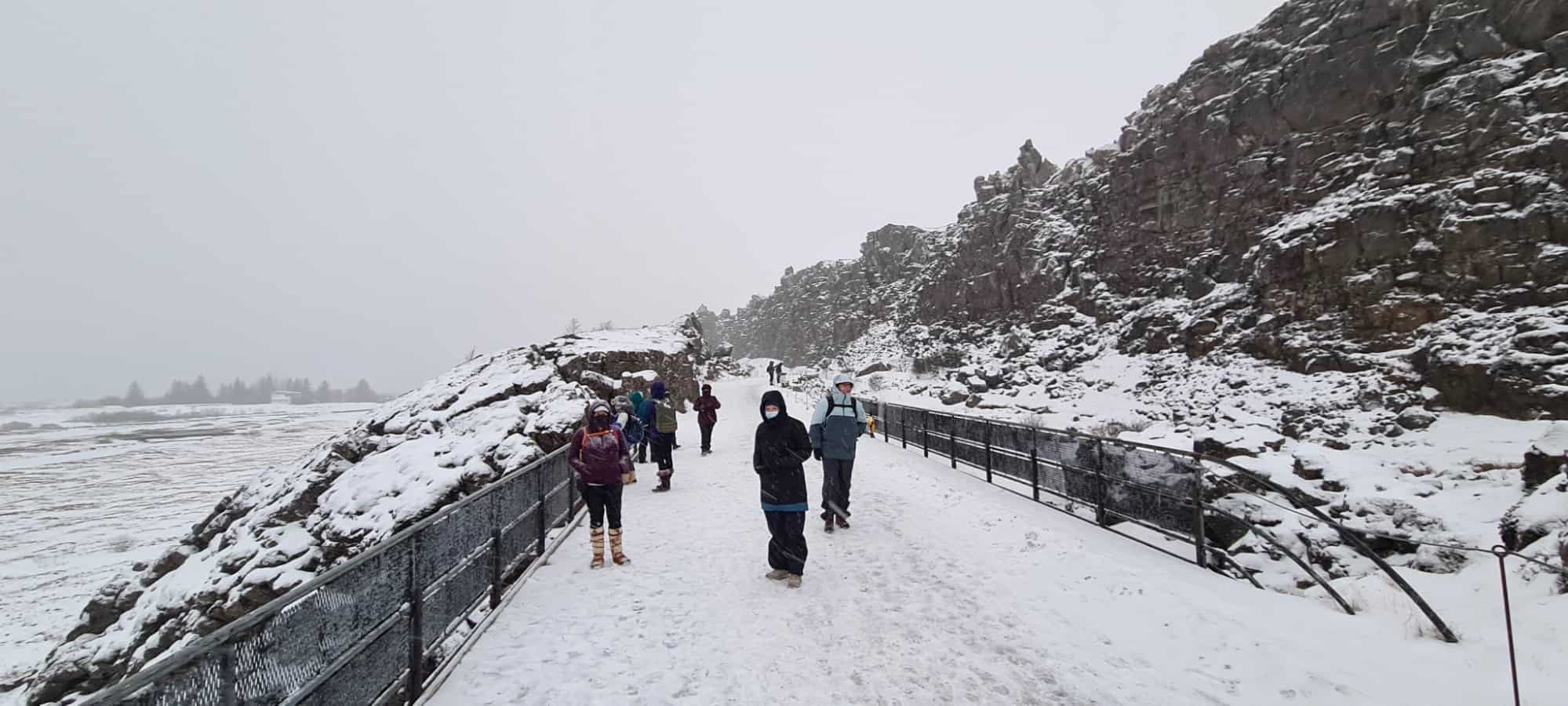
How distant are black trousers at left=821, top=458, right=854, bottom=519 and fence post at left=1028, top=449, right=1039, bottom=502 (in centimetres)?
349

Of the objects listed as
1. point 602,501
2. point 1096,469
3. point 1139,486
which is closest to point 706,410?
point 602,501

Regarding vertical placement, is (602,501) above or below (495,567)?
above

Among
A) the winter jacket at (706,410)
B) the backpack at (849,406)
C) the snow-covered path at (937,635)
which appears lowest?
the snow-covered path at (937,635)

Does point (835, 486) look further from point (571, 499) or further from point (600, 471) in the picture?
point (571, 499)

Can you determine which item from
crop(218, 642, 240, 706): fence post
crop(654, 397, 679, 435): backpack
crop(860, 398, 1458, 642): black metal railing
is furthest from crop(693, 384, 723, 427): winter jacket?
crop(218, 642, 240, 706): fence post

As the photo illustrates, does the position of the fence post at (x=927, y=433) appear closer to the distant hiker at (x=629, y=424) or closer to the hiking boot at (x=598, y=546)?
the distant hiker at (x=629, y=424)

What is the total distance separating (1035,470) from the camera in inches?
359

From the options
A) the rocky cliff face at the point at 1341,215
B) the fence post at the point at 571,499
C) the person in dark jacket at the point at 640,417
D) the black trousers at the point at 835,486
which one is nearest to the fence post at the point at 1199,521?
the black trousers at the point at 835,486

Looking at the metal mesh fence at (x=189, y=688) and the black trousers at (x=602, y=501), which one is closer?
the metal mesh fence at (x=189, y=688)

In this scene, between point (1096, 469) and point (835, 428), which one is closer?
point (835, 428)

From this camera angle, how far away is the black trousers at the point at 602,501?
20.0 ft

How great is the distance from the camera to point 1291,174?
22484mm

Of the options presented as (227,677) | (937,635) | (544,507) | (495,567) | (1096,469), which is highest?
(227,677)

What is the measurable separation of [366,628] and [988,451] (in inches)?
386
